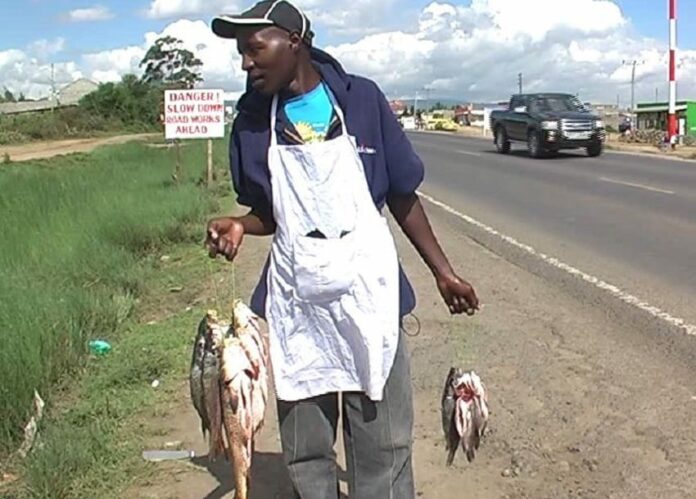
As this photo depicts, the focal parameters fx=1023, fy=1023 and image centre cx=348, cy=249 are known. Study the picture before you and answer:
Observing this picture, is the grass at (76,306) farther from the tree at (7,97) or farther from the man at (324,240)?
the tree at (7,97)

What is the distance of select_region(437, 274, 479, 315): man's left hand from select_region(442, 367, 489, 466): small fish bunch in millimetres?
281

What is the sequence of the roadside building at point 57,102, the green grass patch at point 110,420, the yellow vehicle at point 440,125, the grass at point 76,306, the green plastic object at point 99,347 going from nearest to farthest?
the green grass patch at point 110,420 → the grass at point 76,306 → the green plastic object at point 99,347 → the yellow vehicle at point 440,125 → the roadside building at point 57,102

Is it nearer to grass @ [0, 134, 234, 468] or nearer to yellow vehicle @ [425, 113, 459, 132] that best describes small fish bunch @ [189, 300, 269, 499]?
grass @ [0, 134, 234, 468]

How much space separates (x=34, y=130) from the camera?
65125 millimetres

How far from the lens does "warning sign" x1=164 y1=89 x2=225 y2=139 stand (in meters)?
17.3

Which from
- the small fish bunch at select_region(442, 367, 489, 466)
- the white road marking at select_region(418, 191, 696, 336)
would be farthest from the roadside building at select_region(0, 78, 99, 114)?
the small fish bunch at select_region(442, 367, 489, 466)

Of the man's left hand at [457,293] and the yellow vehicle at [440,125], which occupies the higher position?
the yellow vehicle at [440,125]

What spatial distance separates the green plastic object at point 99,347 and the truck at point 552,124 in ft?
70.3

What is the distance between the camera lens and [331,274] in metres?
2.94

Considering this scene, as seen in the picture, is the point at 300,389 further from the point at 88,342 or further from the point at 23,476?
the point at 88,342

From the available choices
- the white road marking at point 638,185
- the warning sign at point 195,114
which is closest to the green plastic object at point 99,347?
the warning sign at point 195,114

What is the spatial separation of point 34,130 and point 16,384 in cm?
6305

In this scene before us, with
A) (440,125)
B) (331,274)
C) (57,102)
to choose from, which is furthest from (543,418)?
(57,102)

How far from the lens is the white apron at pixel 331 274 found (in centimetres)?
296
